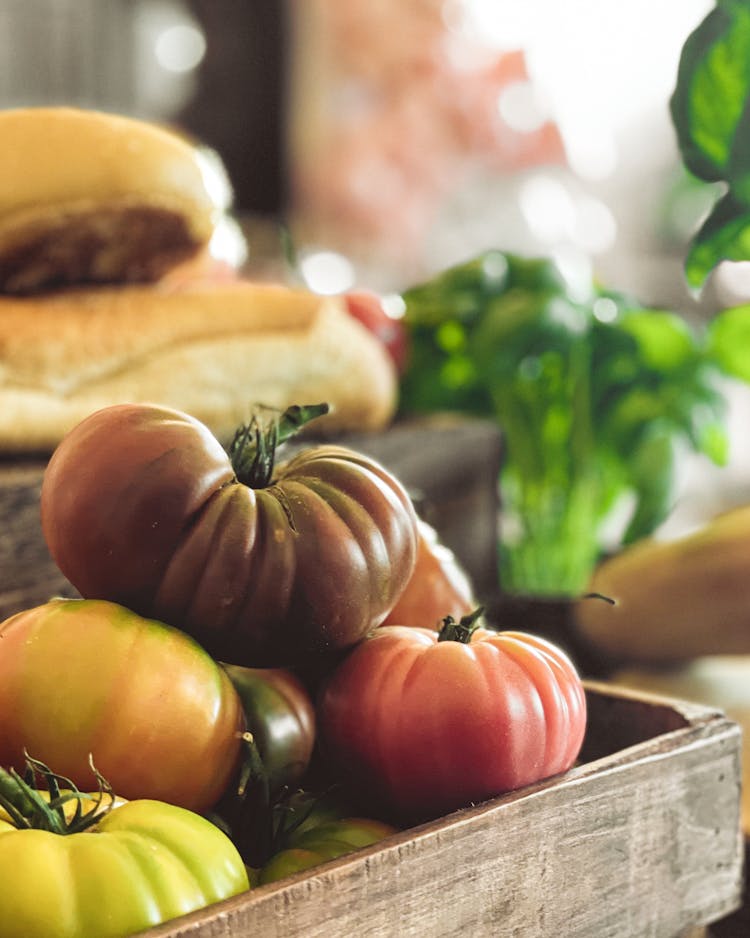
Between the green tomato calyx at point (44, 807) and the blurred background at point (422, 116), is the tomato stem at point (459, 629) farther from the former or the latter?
the blurred background at point (422, 116)

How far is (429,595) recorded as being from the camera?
1.93 ft

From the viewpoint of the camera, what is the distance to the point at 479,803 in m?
0.47

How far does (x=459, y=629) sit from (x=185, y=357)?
19.3 inches

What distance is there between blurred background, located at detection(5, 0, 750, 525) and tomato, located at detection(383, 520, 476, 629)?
2.42m

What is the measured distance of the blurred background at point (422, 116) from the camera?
3.05 m

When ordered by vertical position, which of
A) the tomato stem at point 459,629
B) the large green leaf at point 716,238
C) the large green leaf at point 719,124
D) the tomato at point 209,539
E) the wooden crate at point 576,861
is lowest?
the wooden crate at point 576,861

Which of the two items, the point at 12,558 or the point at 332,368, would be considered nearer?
the point at 12,558

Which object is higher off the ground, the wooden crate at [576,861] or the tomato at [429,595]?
the tomato at [429,595]

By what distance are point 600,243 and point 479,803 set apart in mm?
3270

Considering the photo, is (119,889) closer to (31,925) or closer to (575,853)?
(31,925)

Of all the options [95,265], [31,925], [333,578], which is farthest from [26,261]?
[31,925]

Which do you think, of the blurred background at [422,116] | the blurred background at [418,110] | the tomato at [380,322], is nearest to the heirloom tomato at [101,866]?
the tomato at [380,322]

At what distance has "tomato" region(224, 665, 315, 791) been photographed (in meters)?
0.50


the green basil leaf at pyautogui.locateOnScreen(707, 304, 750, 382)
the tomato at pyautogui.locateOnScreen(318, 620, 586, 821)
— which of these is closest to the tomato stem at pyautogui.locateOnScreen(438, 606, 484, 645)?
the tomato at pyautogui.locateOnScreen(318, 620, 586, 821)
